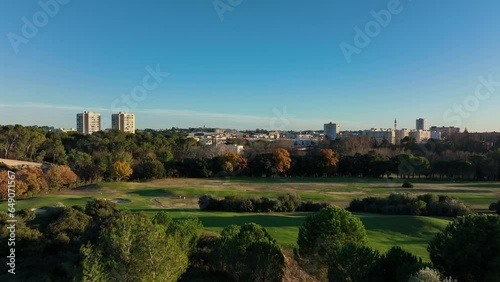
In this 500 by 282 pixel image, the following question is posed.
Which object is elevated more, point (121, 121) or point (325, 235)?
point (121, 121)

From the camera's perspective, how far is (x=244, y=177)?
189 feet

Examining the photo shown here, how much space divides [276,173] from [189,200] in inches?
976

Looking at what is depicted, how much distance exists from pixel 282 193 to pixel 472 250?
3003 centimetres

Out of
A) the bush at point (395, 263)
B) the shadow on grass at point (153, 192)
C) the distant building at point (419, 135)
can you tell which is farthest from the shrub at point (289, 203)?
the distant building at point (419, 135)

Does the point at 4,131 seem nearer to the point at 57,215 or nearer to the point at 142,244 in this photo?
the point at 57,215

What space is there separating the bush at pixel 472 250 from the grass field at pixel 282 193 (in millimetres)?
5506

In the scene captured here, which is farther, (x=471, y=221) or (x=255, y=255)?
(x=255, y=255)

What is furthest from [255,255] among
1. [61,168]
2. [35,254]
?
[61,168]

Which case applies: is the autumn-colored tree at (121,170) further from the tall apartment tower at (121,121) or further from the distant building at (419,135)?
the distant building at (419,135)

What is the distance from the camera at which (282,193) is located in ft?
129

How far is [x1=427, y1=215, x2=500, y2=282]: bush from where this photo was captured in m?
9.37

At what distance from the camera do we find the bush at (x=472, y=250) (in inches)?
369

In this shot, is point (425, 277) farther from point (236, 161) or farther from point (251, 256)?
point (236, 161)

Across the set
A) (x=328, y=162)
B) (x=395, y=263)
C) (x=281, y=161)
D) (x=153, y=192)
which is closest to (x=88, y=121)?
(x=281, y=161)
